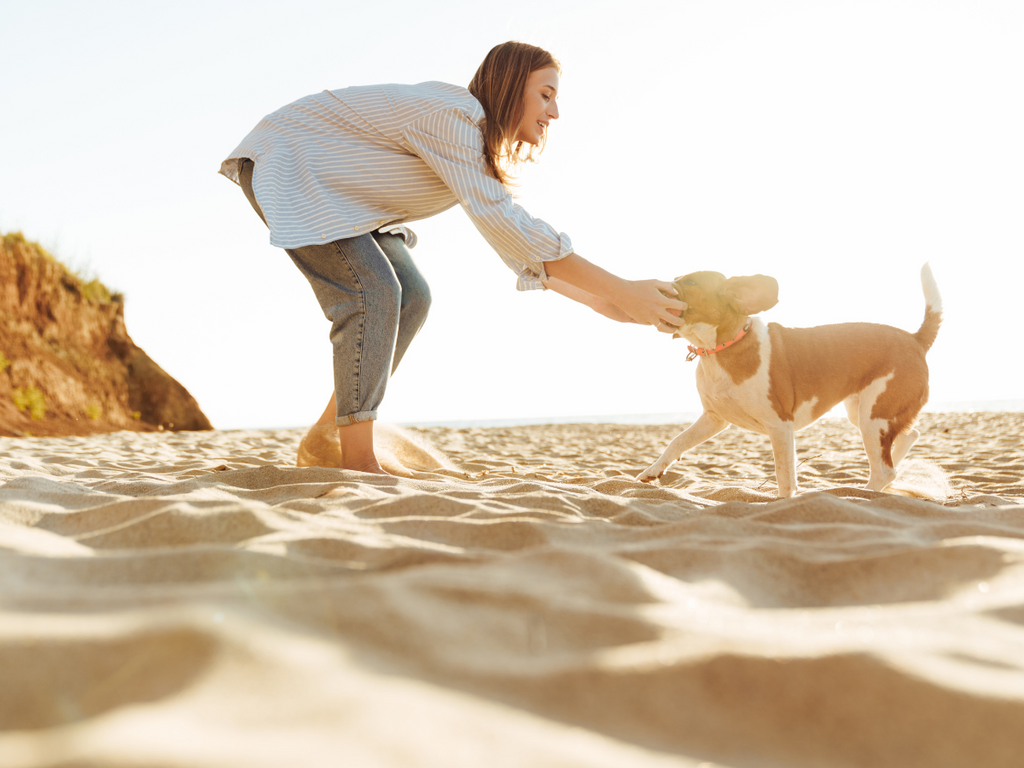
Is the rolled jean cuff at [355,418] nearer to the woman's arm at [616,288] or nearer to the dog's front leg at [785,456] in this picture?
the woman's arm at [616,288]

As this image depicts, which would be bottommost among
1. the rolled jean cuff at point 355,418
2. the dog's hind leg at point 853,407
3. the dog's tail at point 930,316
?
the rolled jean cuff at point 355,418

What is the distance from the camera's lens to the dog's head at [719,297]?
3908 millimetres

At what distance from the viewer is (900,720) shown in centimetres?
84

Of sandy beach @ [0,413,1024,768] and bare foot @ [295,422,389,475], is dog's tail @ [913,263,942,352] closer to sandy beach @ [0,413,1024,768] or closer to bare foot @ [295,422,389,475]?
sandy beach @ [0,413,1024,768]

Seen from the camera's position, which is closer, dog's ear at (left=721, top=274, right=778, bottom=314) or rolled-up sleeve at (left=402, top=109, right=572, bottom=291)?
rolled-up sleeve at (left=402, top=109, right=572, bottom=291)

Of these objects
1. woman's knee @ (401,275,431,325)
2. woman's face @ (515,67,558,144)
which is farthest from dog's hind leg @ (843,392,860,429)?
woman's knee @ (401,275,431,325)

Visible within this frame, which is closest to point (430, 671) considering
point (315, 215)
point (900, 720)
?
point (900, 720)

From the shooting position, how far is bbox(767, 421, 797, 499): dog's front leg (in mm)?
3594

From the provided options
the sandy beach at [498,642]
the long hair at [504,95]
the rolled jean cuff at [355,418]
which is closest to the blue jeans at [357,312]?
the rolled jean cuff at [355,418]

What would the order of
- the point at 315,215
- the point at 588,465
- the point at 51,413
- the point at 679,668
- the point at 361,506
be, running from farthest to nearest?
the point at 51,413, the point at 588,465, the point at 315,215, the point at 361,506, the point at 679,668

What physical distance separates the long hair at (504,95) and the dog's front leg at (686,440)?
6.17 feet

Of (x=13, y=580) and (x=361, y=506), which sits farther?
(x=361, y=506)

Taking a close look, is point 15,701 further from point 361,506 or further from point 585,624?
point 361,506

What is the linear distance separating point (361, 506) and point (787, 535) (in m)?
1.27
